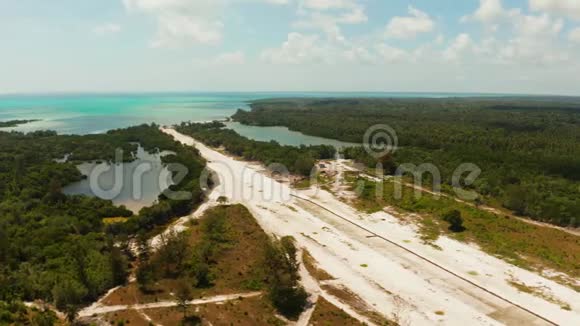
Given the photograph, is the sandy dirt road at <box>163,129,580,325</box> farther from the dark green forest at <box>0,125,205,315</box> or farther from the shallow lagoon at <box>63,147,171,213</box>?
the shallow lagoon at <box>63,147,171,213</box>

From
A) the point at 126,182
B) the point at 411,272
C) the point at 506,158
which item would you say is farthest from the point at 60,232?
the point at 506,158

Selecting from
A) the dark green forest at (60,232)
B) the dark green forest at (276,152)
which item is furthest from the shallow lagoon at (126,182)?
the dark green forest at (276,152)

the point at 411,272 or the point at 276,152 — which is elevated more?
the point at 276,152

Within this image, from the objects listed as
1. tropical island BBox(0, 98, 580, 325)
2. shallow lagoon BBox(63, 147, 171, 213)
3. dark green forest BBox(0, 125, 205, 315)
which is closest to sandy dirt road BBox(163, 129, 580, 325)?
tropical island BBox(0, 98, 580, 325)

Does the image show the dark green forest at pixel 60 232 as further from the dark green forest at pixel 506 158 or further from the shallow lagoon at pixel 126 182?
the dark green forest at pixel 506 158

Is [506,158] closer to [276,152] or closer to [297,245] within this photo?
[276,152]

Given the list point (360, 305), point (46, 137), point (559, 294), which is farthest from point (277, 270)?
point (46, 137)

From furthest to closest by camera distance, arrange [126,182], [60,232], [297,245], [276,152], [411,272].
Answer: [276,152] → [126,182] → [60,232] → [297,245] → [411,272]
